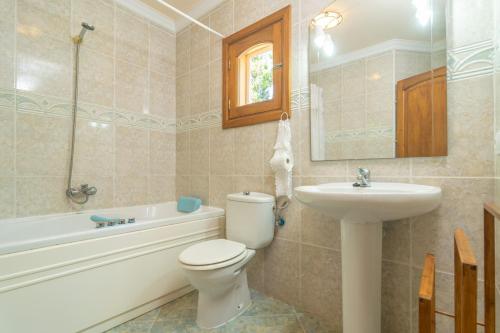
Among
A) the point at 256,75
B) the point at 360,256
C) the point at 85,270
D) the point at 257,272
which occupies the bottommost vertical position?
the point at 257,272

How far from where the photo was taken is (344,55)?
1403 millimetres

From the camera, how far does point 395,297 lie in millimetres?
1207

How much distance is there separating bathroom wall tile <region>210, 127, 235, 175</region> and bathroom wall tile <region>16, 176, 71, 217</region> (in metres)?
1.17

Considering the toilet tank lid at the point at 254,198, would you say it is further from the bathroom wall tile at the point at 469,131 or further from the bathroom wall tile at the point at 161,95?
the bathroom wall tile at the point at 161,95

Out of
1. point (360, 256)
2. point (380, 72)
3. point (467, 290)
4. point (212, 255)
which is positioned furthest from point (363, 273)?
point (380, 72)

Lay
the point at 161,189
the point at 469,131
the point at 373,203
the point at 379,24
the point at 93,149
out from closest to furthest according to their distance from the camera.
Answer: the point at 373,203 → the point at 469,131 → the point at 379,24 → the point at 93,149 → the point at 161,189

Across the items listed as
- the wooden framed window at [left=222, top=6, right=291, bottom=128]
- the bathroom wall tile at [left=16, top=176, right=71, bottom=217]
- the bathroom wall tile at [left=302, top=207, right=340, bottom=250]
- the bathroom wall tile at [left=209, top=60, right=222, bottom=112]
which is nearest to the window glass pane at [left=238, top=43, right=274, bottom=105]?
the wooden framed window at [left=222, top=6, right=291, bottom=128]

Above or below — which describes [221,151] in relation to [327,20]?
below

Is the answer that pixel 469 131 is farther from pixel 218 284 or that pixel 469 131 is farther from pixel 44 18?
pixel 44 18

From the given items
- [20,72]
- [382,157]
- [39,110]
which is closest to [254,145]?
[382,157]

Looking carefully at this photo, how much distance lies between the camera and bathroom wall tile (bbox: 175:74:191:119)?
2.39 m

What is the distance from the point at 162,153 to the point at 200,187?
23.3 inches

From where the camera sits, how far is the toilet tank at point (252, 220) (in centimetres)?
157

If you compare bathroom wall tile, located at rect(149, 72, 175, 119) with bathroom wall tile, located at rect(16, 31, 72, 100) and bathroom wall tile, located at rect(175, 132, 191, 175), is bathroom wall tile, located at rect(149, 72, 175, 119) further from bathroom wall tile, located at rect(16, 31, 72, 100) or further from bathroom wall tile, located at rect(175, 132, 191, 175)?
bathroom wall tile, located at rect(16, 31, 72, 100)
